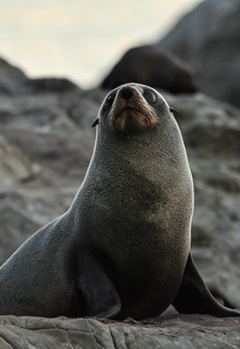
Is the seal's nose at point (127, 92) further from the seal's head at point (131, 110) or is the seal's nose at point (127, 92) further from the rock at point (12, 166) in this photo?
the rock at point (12, 166)

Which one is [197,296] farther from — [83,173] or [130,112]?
[83,173]

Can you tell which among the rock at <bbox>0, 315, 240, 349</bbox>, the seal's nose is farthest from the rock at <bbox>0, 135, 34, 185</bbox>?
the rock at <bbox>0, 315, 240, 349</bbox>

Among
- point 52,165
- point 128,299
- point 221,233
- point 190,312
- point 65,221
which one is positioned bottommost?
point 221,233

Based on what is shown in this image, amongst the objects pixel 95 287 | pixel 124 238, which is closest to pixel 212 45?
pixel 124 238

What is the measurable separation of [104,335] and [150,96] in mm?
2222

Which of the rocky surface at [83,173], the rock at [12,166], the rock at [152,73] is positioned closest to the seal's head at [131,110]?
the rocky surface at [83,173]

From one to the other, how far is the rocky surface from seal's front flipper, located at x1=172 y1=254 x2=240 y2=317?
188 millimetres

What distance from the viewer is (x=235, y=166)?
43.3ft

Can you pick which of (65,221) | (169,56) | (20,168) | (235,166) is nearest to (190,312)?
(65,221)

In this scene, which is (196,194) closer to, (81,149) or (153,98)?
(81,149)

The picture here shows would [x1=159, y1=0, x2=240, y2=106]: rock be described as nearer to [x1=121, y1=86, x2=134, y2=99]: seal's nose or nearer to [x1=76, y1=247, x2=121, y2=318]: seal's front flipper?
[x1=121, y1=86, x2=134, y2=99]: seal's nose

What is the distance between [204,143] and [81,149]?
107 inches

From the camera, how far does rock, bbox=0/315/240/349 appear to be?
3.96m

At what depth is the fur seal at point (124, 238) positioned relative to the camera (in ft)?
17.1
